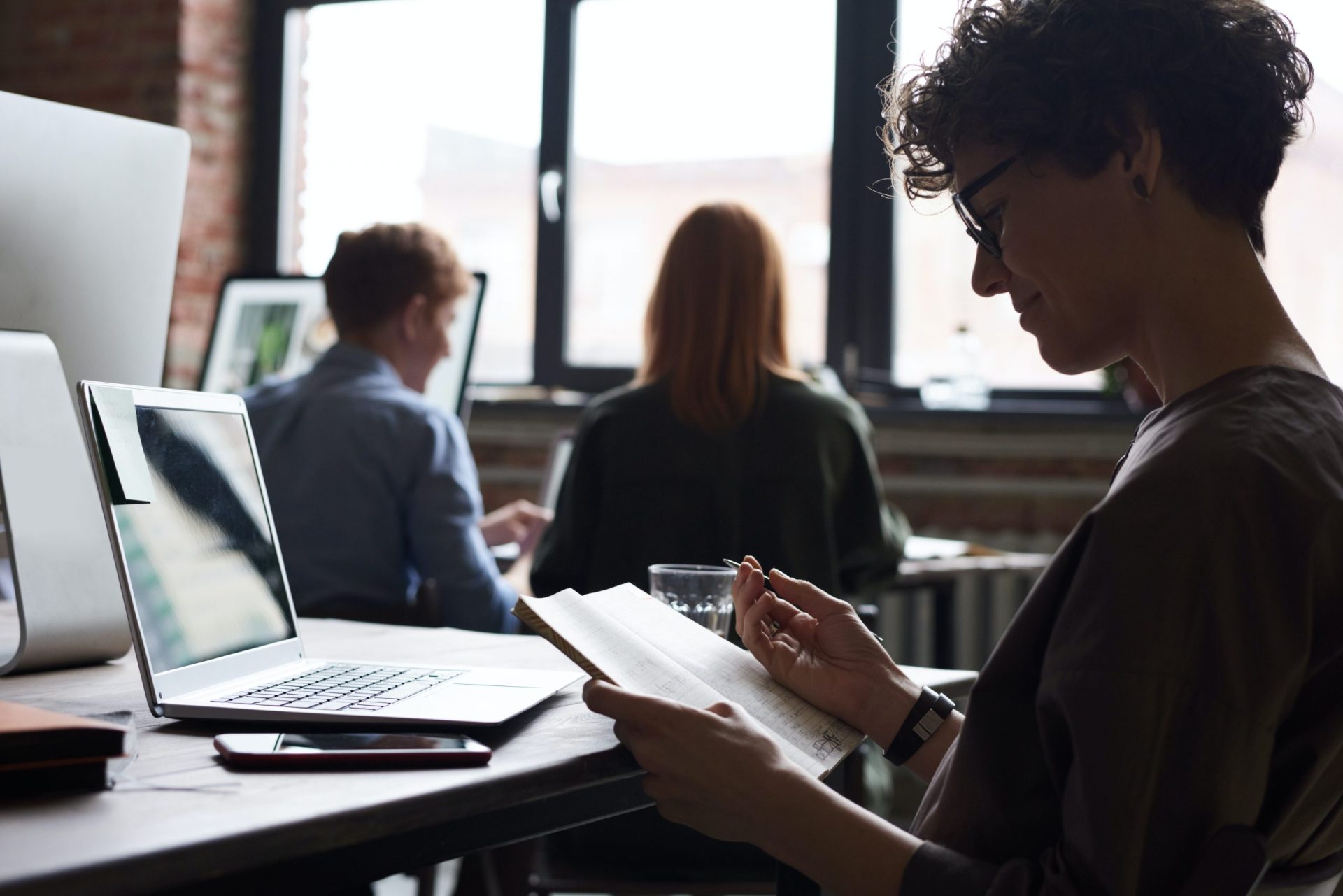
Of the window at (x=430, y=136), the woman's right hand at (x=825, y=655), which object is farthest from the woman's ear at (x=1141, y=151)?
the window at (x=430, y=136)

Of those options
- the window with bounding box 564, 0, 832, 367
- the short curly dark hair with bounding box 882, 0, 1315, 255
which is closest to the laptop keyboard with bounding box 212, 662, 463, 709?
the short curly dark hair with bounding box 882, 0, 1315, 255

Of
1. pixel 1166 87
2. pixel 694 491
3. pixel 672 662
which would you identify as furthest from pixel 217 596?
pixel 694 491

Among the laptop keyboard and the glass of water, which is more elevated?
the glass of water

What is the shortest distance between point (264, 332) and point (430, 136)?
106cm

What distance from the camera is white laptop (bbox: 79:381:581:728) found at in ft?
3.11

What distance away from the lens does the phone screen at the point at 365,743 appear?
0.84m

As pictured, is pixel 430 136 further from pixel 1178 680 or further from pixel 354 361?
pixel 1178 680

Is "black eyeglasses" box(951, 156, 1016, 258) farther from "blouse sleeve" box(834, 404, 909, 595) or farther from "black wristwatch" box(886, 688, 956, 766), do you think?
"blouse sleeve" box(834, 404, 909, 595)

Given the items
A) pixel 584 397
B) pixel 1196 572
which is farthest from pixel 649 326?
pixel 584 397

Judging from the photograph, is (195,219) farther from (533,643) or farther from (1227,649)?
(1227,649)

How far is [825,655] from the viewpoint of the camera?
1.14 meters

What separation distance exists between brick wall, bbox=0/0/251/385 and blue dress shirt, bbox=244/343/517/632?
1.98 metres

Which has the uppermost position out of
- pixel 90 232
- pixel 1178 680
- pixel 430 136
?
pixel 430 136

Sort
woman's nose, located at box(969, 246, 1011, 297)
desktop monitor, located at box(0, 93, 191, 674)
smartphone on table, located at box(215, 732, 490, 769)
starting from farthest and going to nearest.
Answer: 1. desktop monitor, located at box(0, 93, 191, 674)
2. woman's nose, located at box(969, 246, 1011, 297)
3. smartphone on table, located at box(215, 732, 490, 769)
